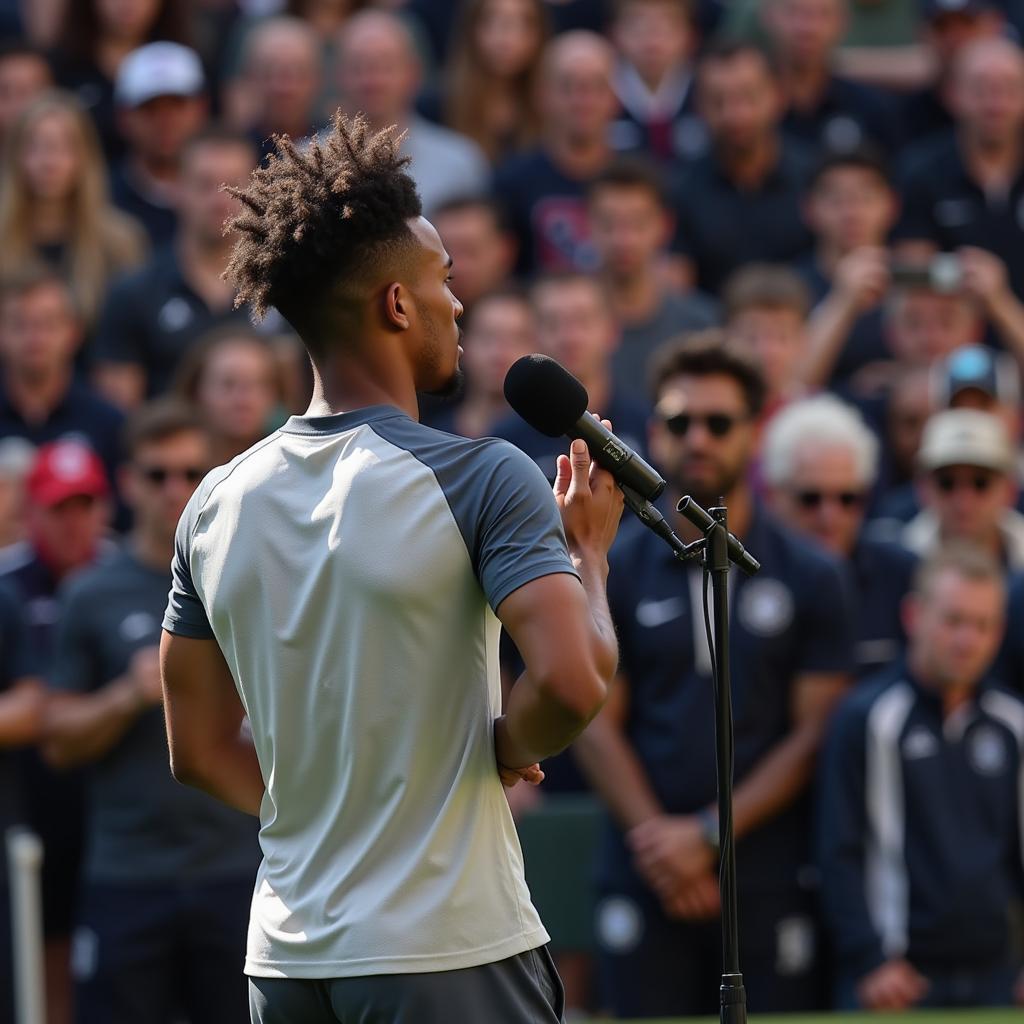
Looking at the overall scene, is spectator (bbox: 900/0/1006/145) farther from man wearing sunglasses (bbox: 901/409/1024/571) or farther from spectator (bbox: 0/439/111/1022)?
spectator (bbox: 0/439/111/1022)

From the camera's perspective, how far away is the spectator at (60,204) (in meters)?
8.64

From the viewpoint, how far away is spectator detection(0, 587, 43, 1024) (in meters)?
6.37

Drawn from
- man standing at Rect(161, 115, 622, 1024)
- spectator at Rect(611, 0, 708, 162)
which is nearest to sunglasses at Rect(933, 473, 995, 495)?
spectator at Rect(611, 0, 708, 162)

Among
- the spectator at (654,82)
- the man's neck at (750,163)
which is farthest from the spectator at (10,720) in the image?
the spectator at (654,82)

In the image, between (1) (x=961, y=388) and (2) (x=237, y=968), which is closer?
(2) (x=237, y=968)

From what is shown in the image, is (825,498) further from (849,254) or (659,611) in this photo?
(849,254)

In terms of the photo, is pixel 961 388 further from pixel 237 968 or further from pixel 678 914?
pixel 237 968

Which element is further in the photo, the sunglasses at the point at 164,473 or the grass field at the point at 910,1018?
the sunglasses at the point at 164,473

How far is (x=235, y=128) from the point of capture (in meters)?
9.58

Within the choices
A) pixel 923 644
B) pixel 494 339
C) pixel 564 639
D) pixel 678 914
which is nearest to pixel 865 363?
pixel 494 339

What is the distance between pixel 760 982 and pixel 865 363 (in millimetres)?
3239

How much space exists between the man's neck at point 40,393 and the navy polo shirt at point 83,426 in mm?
17

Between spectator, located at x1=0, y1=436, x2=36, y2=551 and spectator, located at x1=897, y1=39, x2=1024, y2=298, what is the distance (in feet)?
13.3

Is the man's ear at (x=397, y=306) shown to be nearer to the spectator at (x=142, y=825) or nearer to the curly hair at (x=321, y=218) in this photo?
the curly hair at (x=321, y=218)
